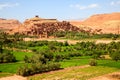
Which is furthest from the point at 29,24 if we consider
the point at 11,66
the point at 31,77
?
the point at 31,77

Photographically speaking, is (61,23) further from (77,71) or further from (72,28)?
(77,71)

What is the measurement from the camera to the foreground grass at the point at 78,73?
115ft

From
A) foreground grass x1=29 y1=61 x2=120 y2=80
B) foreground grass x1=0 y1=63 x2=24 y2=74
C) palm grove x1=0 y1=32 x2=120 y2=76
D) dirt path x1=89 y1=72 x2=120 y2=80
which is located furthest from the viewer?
foreground grass x1=0 y1=63 x2=24 y2=74

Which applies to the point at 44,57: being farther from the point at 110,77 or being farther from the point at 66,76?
the point at 110,77

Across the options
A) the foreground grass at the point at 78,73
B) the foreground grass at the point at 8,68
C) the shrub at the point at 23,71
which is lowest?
the foreground grass at the point at 78,73

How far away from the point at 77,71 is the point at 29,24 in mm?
83448

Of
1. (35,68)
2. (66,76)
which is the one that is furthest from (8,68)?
(66,76)

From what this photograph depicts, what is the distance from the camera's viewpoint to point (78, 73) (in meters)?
37.6

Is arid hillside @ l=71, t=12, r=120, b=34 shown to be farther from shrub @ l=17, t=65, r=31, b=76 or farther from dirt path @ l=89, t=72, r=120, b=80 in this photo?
shrub @ l=17, t=65, r=31, b=76

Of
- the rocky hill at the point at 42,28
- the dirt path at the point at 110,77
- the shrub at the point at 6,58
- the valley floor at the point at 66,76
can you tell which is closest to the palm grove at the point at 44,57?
the shrub at the point at 6,58

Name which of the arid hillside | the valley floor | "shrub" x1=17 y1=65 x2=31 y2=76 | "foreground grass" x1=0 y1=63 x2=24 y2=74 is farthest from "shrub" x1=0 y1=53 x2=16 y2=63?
the arid hillside

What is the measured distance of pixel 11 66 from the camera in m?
43.0

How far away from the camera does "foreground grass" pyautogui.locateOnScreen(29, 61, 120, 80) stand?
3493 cm

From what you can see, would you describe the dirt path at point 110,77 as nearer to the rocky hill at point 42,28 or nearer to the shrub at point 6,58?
the shrub at point 6,58
